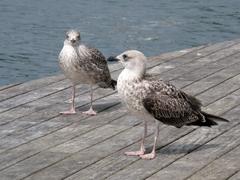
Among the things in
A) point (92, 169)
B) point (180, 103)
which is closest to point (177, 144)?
point (180, 103)

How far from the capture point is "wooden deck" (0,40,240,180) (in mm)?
7457

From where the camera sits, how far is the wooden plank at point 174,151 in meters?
7.40

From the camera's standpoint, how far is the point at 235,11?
23.4m

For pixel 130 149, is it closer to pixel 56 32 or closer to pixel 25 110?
pixel 25 110

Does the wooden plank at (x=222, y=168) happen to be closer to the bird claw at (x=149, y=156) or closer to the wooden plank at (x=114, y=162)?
the bird claw at (x=149, y=156)

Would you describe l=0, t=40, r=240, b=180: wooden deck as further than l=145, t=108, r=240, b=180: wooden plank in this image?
Yes

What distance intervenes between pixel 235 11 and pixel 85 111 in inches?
568

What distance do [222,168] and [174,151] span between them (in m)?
0.67

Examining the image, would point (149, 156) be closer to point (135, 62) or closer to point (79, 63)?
point (135, 62)

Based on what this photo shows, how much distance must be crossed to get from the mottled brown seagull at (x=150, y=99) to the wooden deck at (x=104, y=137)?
0.93 feet

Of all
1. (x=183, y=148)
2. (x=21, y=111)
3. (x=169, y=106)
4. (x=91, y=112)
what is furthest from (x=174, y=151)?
(x=21, y=111)

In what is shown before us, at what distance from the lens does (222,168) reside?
745cm

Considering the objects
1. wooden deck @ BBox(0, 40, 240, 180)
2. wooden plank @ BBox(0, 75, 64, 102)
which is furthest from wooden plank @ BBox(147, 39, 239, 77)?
wooden plank @ BBox(0, 75, 64, 102)

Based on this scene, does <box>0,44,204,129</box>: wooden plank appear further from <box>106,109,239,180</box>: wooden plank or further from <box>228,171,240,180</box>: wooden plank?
<box>228,171,240,180</box>: wooden plank
